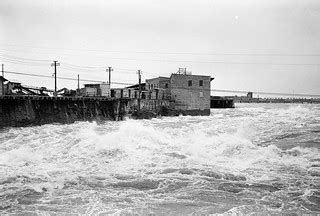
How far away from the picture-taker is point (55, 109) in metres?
33.7

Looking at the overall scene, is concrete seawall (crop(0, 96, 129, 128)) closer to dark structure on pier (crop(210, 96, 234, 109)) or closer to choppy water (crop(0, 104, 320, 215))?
choppy water (crop(0, 104, 320, 215))

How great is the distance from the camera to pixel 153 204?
304 inches

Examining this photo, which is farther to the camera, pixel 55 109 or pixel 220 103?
pixel 220 103

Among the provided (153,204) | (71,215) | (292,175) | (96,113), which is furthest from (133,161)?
(96,113)

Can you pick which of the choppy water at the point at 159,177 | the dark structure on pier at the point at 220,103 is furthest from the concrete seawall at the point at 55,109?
the dark structure on pier at the point at 220,103

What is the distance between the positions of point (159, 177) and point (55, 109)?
1059 inches

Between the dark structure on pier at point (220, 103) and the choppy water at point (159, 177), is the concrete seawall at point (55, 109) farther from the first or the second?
the dark structure on pier at point (220, 103)

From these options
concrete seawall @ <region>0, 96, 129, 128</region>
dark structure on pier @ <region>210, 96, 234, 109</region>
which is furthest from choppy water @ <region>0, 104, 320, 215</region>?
dark structure on pier @ <region>210, 96, 234, 109</region>

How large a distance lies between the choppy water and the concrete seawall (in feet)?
46.2

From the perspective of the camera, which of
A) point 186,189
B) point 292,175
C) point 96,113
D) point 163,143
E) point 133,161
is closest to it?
point 186,189

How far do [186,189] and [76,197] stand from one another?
3.48 m

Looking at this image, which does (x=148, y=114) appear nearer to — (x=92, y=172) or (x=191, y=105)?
(x=191, y=105)

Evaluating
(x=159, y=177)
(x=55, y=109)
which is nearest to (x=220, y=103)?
(x=55, y=109)

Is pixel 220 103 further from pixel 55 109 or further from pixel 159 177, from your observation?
pixel 159 177
